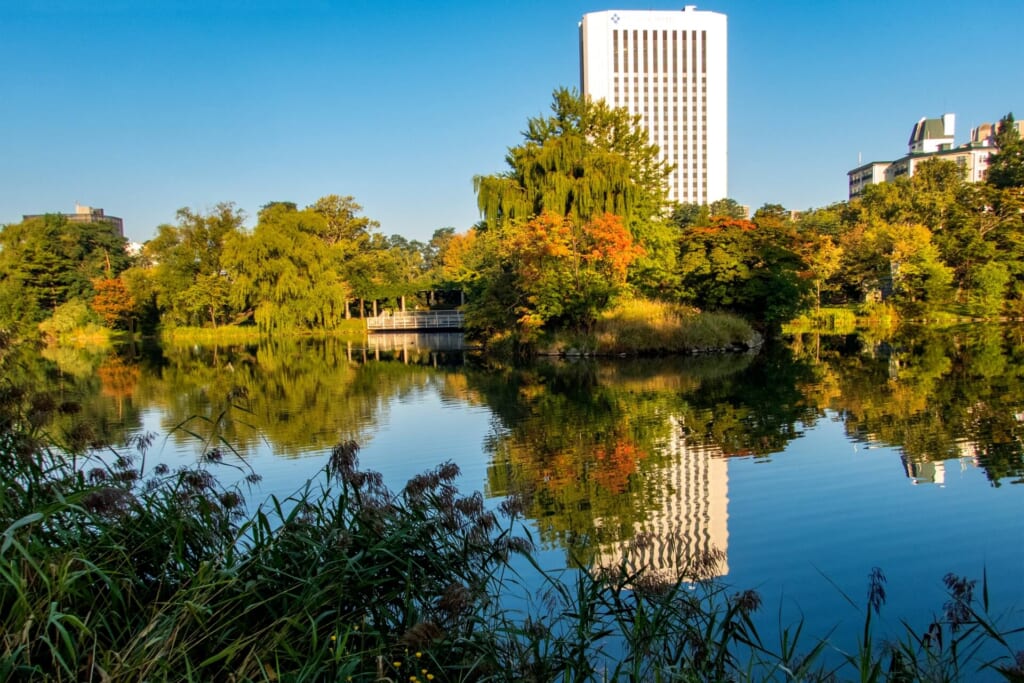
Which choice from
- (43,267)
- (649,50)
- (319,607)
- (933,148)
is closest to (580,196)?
(319,607)

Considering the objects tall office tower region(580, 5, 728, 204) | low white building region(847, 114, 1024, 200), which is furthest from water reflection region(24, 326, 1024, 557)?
low white building region(847, 114, 1024, 200)

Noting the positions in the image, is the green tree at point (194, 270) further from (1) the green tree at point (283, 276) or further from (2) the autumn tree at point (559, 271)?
(2) the autumn tree at point (559, 271)

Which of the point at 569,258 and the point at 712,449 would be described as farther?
the point at 569,258

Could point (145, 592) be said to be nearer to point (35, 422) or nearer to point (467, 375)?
point (35, 422)

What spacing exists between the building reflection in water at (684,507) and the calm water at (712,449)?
0.03 m

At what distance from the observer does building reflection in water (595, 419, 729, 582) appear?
5.15 m

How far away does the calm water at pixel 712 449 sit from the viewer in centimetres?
525

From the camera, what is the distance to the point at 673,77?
82.9 meters

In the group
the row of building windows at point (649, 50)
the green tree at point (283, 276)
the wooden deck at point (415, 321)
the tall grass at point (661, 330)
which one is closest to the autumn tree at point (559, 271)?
the tall grass at point (661, 330)

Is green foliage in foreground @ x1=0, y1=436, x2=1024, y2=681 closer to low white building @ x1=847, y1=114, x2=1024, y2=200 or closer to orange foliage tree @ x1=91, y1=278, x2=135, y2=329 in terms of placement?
orange foliage tree @ x1=91, y1=278, x2=135, y2=329

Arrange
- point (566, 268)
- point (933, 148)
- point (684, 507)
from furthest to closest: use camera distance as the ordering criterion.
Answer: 1. point (933, 148)
2. point (566, 268)
3. point (684, 507)

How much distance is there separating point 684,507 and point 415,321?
37.7 meters

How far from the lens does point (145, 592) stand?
332cm

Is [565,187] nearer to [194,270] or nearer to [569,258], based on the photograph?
[569,258]
